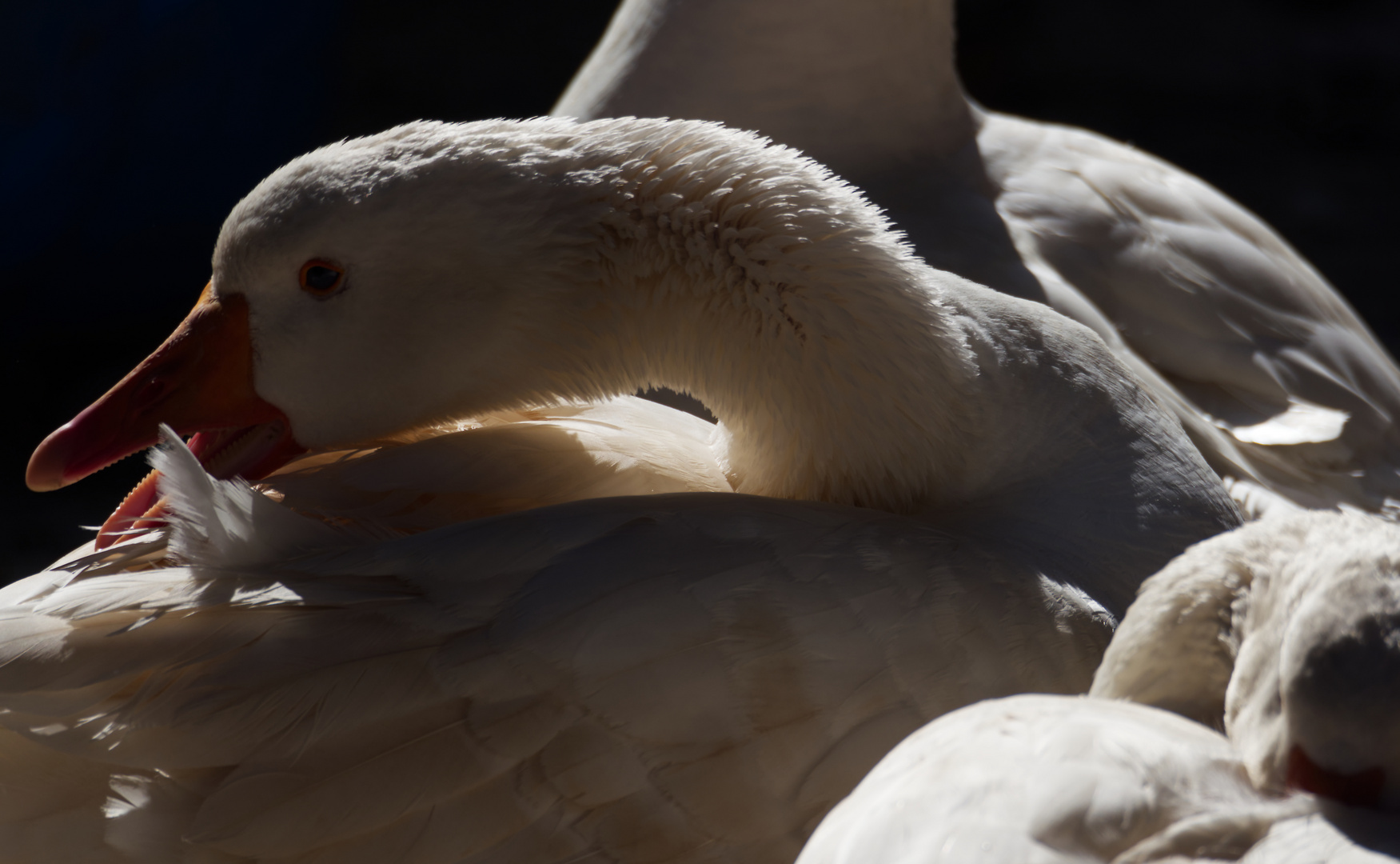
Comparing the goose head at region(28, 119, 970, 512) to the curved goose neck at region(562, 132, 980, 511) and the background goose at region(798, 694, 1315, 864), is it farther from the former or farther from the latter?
the background goose at region(798, 694, 1315, 864)

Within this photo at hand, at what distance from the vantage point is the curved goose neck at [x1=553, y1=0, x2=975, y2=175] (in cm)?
276

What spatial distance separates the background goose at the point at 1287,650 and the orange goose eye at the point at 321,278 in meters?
1.06

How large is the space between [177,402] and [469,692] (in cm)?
69

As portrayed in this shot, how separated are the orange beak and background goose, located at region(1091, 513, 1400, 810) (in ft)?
3.88

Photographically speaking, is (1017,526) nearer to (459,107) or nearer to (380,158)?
(380,158)

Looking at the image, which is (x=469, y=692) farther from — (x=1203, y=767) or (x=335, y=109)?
(x=335, y=109)

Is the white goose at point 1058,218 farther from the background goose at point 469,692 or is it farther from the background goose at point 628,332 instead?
the background goose at point 469,692

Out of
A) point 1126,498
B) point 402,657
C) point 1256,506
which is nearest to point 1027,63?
point 1256,506

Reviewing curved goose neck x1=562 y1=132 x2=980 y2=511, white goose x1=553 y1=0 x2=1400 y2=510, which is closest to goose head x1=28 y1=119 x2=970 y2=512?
curved goose neck x1=562 y1=132 x2=980 y2=511

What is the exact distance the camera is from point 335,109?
5.54 m

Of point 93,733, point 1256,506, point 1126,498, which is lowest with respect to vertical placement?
point 1256,506

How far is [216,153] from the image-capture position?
16.4 feet

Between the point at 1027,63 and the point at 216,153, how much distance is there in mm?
3556

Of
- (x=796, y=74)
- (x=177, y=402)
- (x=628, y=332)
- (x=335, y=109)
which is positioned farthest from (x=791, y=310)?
(x=335, y=109)
